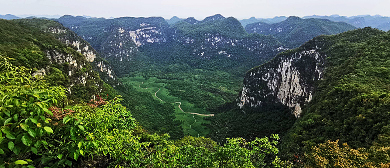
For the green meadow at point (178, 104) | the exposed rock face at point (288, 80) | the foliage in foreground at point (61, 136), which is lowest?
the green meadow at point (178, 104)

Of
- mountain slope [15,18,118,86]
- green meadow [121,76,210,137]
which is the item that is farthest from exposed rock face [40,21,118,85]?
green meadow [121,76,210,137]

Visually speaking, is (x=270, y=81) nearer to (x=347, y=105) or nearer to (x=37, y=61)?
(x=347, y=105)

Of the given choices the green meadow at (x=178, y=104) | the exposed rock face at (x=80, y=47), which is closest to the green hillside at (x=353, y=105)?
the green meadow at (x=178, y=104)

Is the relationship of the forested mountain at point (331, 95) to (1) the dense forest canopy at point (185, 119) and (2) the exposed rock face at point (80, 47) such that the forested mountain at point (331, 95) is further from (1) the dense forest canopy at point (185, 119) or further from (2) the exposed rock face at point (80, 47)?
(2) the exposed rock face at point (80, 47)

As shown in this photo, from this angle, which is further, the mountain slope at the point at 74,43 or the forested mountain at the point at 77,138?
the mountain slope at the point at 74,43

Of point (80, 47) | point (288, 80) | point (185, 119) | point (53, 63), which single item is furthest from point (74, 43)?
point (288, 80)

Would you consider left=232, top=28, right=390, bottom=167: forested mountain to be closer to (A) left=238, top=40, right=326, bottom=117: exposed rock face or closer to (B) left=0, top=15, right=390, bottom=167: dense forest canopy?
(A) left=238, top=40, right=326, bottom=117: exposed rock face
